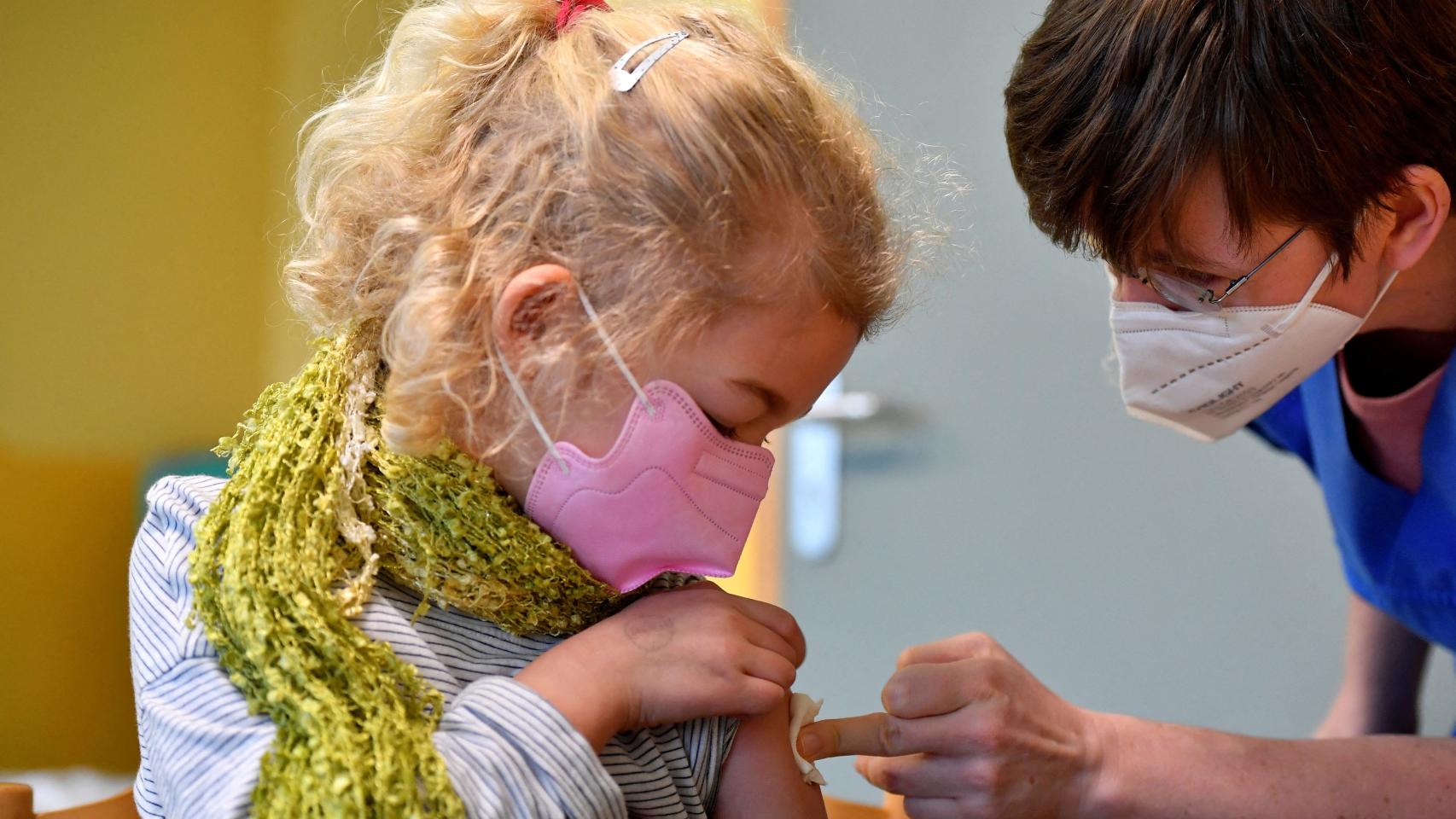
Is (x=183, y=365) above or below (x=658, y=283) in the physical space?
below

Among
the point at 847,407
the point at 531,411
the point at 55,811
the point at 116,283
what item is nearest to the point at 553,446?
the point at 531,411

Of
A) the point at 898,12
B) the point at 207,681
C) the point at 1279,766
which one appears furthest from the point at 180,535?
the point at 898,12

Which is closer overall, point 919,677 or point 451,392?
point 451,392

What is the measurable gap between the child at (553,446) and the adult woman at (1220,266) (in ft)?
0.55

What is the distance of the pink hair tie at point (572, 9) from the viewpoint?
0.82 metres

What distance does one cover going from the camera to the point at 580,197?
2.38 ft

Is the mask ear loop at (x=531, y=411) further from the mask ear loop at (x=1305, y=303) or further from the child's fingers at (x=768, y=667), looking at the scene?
the mask ear loop at (x=1305, y=303)

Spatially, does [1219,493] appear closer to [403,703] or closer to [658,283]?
[658,283]

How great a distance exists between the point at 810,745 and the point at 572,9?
0.56 meters

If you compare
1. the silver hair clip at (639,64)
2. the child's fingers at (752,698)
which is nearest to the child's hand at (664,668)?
the child's fingers at (752,698)

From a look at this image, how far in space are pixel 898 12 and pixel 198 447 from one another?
1.50 meters

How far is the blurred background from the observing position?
1718mm

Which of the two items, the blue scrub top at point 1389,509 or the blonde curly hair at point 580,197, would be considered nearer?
the blonde curly hair at point 580,197

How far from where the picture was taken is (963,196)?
6.17ft
